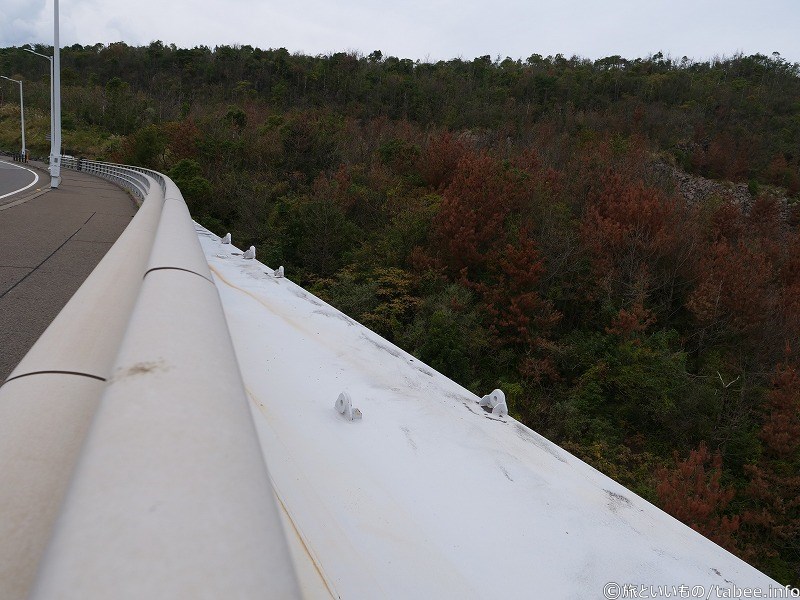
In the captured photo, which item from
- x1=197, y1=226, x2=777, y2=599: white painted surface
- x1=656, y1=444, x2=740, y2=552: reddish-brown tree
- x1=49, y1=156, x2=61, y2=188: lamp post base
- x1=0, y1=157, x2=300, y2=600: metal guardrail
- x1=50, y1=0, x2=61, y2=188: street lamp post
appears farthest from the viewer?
x1=50, y1=0, x2=61, y2=188: street lamp post

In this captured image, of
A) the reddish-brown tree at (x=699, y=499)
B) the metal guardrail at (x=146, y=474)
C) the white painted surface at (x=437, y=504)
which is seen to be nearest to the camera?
the metal guardrail at (x=146, y=474)

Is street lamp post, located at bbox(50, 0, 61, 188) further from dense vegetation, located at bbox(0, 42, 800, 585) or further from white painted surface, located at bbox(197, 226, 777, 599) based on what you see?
white painted surface, located at bbox(197, 226, 777, 599)

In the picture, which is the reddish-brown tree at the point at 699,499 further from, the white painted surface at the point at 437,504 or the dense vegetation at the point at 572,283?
the white painted surface at the point at 437,504

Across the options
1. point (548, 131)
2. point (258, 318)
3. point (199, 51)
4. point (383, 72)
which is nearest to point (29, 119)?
point (199, 51)

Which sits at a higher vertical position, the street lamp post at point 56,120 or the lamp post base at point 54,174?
the street lamp post at point 56,120

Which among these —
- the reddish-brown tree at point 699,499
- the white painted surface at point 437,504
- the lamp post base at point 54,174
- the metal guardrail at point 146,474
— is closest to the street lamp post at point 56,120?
the lamp post base at point 54,174

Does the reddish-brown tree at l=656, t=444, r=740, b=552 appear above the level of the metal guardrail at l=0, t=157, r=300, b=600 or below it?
below

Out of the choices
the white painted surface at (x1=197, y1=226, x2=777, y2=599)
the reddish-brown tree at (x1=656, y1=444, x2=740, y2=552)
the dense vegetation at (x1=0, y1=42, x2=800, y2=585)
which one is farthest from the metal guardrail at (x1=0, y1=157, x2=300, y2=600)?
the dense vegetation at (x1=0, y1=42, x2=800, y2=585)
